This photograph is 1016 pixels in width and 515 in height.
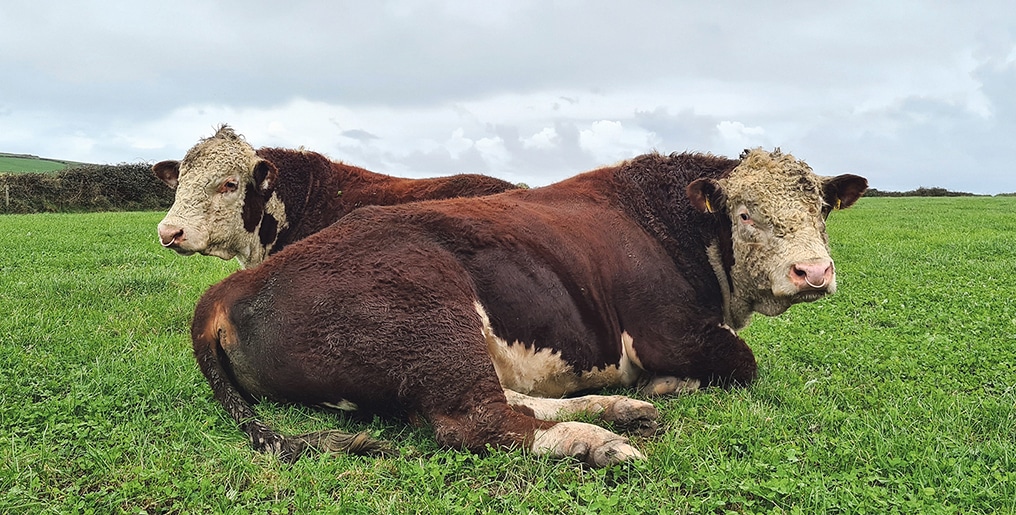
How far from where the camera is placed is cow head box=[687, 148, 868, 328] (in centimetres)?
492

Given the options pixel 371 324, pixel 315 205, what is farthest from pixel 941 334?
pixel 315 205

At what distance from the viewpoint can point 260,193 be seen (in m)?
8.09

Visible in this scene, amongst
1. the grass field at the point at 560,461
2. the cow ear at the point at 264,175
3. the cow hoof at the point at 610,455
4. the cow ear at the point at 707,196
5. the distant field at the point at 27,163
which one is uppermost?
the distant field at the point at 27,163

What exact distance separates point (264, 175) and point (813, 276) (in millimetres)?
5948

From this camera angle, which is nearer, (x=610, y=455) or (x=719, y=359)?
(x=610, y=455)

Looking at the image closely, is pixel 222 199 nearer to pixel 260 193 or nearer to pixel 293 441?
pixel 260 193

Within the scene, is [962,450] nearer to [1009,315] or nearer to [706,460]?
[706,460]

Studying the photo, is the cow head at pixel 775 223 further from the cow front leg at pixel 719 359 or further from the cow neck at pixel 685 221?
the cow front leg at pixel 719 359

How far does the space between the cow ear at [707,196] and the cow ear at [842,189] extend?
2.63 feet

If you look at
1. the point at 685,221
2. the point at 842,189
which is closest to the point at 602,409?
the point at 685,221

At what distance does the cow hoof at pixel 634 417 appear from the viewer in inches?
165

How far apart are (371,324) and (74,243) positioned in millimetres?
13456

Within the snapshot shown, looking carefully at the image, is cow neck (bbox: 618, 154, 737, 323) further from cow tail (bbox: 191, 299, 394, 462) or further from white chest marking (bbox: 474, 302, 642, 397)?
cow tail (bbox: 191, 299, 394, 462)

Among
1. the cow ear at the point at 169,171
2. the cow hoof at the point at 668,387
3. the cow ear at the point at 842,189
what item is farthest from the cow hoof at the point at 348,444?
the cow ear at the point at 169,171
